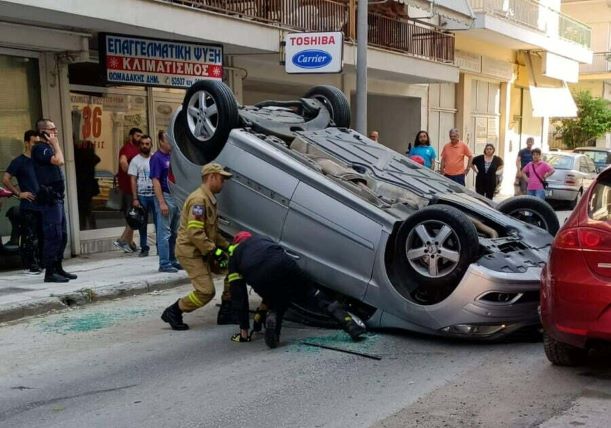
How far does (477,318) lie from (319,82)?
1131 centimetres

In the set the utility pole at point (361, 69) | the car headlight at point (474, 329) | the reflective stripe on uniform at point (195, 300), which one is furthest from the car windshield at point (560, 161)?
the reflective stripe on uniform at point (195, 300)

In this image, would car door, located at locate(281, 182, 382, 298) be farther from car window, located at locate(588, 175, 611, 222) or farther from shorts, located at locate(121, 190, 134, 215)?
shorts, located at locate(121, 190, 134, 215)

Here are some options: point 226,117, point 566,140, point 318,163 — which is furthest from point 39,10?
point 566,140

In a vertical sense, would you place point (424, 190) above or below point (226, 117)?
below

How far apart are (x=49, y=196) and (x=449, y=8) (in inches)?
424

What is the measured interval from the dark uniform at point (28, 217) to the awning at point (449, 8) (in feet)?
27.2

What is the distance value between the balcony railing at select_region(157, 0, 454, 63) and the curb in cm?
448

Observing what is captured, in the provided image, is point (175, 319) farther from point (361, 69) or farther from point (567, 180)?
point (567, 180)

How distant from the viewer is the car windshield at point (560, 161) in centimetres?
1920

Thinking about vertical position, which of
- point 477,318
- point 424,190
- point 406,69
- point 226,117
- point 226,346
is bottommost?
point 226,346

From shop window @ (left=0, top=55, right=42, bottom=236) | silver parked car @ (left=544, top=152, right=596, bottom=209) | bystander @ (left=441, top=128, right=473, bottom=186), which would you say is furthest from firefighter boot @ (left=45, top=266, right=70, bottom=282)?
silver parked car @ (left=544, top=152, right=596, bottom=209)

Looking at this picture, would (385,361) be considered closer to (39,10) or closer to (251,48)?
(39,10)

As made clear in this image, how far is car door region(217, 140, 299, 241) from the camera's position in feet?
19.9

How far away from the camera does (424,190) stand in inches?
247
